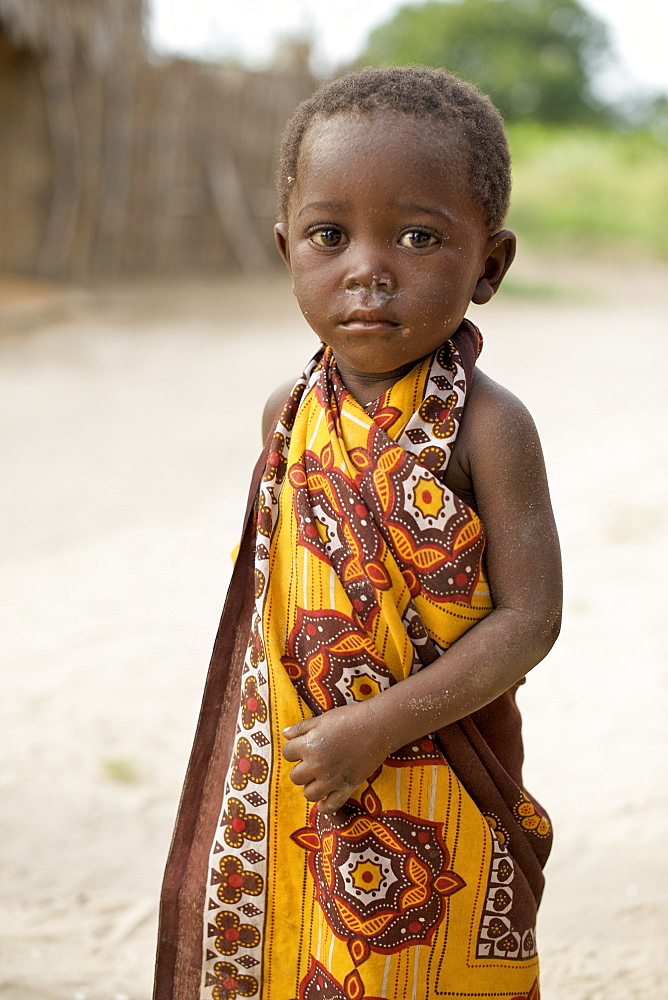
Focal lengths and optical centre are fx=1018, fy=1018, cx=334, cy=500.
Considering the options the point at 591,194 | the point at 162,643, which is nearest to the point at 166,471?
the point at 162,643

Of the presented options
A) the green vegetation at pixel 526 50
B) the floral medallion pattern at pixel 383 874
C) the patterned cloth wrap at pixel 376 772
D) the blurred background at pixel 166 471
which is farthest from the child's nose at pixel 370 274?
A: the green vegetation at pixel 526 50

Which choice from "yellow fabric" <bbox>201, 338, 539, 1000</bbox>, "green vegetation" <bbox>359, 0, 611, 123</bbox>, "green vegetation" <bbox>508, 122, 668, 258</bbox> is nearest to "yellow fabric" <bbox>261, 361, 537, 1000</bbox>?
"yellow fabric" <bbox>201, 338, 539, 1000</bbox>

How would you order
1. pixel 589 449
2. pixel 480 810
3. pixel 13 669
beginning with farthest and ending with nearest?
pixel 589 449 → pixel 13 669 → pixel 480 810

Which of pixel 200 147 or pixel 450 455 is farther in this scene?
pixel 200 147

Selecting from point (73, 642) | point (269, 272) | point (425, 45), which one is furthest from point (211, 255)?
point (425, 45)

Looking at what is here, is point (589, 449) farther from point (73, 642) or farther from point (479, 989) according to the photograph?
point (479, 989)

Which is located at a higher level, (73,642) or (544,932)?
(73,642)

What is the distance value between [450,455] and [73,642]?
2615mm

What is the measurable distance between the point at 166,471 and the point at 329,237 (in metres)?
4.44

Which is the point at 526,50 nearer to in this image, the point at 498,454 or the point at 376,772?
the point at 498,454

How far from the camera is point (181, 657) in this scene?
355 cm

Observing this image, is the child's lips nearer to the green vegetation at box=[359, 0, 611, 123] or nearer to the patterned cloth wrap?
the patterned cloth wrap

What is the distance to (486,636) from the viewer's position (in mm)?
1301

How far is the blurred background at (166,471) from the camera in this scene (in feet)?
7.92
